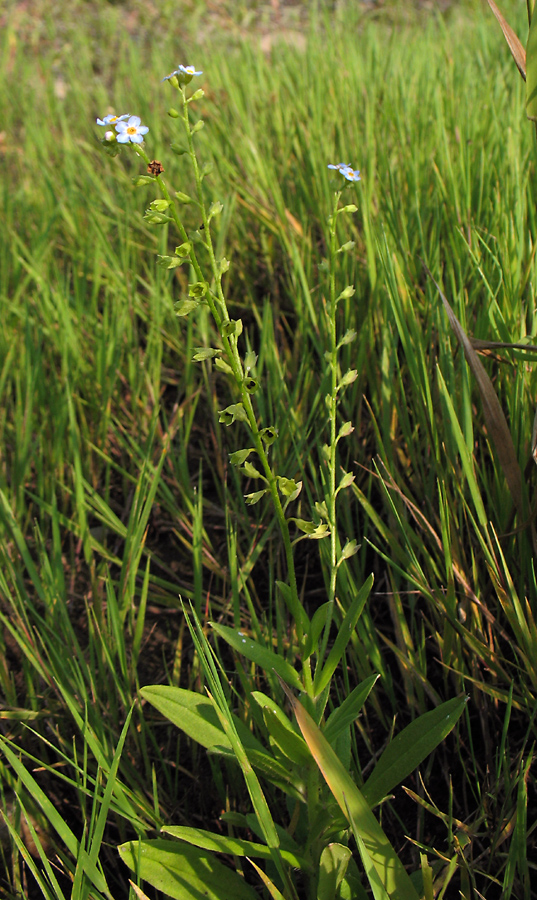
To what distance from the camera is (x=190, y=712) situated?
0.71 m

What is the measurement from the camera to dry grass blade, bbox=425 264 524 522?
2.70 feet

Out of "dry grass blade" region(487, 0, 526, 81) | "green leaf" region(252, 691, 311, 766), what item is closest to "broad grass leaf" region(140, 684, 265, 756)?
"green leaf" region(252, 691, 311, 766)

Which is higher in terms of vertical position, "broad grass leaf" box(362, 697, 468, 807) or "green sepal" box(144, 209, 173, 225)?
"green sepal" box(144, 209, 173, 225)

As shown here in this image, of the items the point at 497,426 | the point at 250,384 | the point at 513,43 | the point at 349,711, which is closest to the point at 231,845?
the point at 349,711

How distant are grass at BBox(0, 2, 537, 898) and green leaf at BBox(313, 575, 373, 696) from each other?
7 cm

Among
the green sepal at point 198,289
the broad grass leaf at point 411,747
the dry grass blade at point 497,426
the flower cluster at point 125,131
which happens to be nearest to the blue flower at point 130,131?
the flower cluster at point 125,131

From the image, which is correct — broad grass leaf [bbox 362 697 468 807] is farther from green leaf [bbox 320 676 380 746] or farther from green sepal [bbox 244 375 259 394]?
green sepal [bbox 244 375 259 394]

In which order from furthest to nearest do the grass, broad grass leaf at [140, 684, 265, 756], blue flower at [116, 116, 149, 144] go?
the grass
broad grass leaf at [140, 684, 265, 756]
blue flower at [116, 116, 149, 144]

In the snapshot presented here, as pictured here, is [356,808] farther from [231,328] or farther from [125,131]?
[125,131]

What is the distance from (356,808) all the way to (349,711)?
86mm

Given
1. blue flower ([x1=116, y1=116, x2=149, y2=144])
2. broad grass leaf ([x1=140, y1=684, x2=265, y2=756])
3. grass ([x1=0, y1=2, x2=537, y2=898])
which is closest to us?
blue flower ([x1=116, y1=116, x2=149, y2=144])

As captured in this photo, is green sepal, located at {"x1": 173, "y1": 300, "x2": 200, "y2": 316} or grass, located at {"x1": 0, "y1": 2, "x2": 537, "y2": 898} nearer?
green sepal, located at {"x1": 173, "y1": 300, "x2": 200, "y2": 316}

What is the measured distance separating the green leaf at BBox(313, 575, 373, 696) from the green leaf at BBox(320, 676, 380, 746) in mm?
29

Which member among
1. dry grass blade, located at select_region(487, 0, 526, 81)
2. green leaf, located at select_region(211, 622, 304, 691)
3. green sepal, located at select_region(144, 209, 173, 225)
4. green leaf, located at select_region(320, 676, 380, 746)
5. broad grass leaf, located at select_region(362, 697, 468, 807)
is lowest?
broad grass leaf, located at select_region(362, 697, 468, 807)
